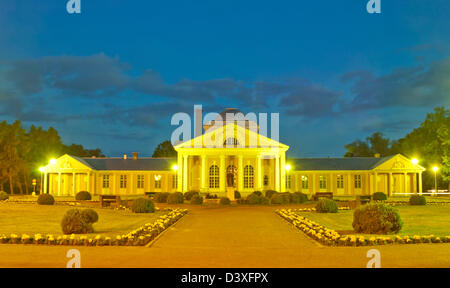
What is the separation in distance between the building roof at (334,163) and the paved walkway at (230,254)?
3883cm

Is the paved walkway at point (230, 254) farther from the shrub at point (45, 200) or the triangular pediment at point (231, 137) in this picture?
the triangular pediment at point (231, 137)

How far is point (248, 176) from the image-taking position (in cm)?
5134

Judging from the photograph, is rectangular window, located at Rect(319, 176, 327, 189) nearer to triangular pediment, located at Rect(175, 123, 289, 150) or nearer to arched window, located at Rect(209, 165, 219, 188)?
triangular pediment, located at Rect(175, 123, 289, 150)

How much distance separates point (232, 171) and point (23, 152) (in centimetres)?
2778

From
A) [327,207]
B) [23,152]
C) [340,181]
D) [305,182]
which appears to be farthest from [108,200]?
[23,152]

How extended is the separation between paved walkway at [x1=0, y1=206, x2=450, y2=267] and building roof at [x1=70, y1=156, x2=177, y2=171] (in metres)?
39.3

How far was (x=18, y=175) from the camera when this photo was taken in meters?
61.9

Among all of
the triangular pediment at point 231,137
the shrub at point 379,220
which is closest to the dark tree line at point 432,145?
the triangular pediment at point 231,137

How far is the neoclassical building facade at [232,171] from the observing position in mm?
48750

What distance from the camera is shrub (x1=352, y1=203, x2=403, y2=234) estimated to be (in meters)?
15.5

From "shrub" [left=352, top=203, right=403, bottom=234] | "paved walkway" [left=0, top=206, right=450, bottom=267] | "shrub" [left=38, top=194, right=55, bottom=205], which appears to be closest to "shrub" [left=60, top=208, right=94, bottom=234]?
"paved walkway" [left=0, top=206, right=450, bottom=267]
